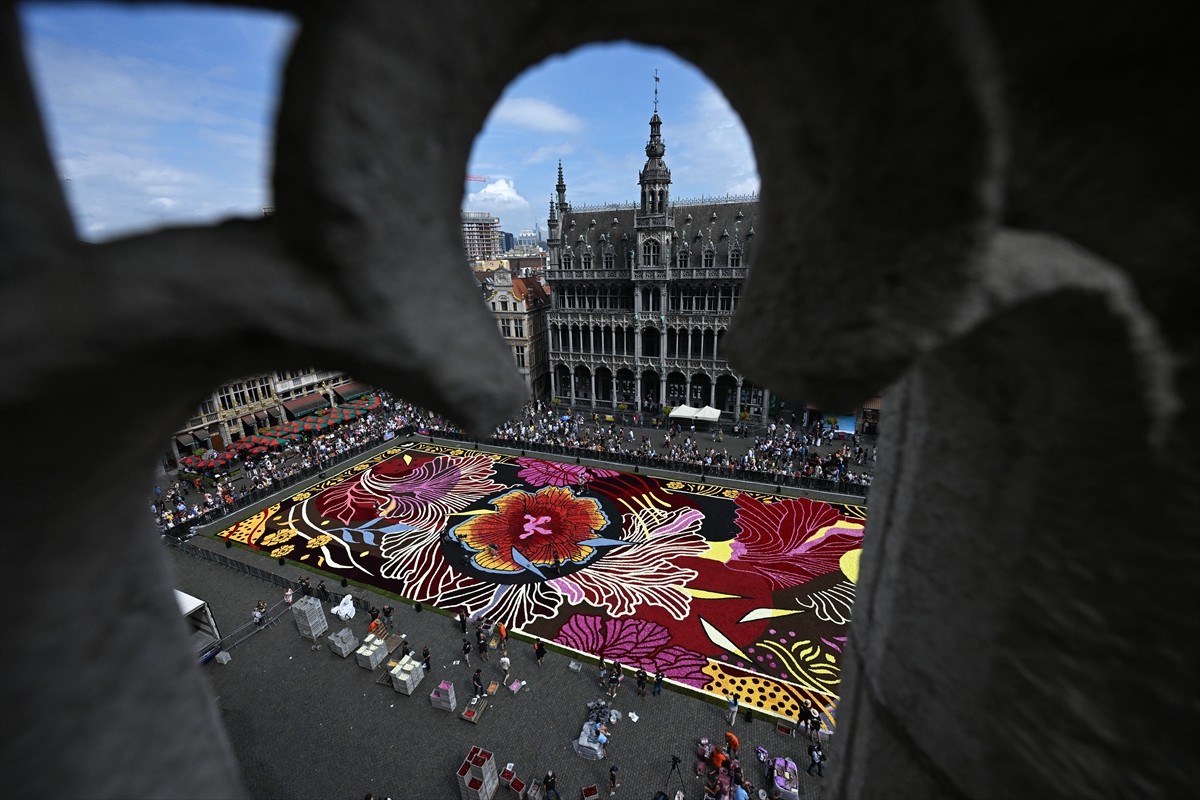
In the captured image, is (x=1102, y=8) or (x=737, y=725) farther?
(x=737, y=725)

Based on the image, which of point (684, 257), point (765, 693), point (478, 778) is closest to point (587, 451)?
point (765, 693)

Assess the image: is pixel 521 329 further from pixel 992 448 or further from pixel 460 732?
pixel 992 448

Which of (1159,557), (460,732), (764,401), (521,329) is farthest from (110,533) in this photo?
(521,329)

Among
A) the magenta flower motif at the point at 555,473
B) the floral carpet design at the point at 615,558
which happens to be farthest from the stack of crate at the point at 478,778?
the magenta flower motif at the point at 555,473

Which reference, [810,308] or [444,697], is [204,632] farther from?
[810,308]

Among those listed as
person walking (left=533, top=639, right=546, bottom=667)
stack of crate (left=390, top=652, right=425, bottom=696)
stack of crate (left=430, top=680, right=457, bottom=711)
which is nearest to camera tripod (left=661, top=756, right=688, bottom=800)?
person walking (left=533, top=639, right=546, bottom=667)
